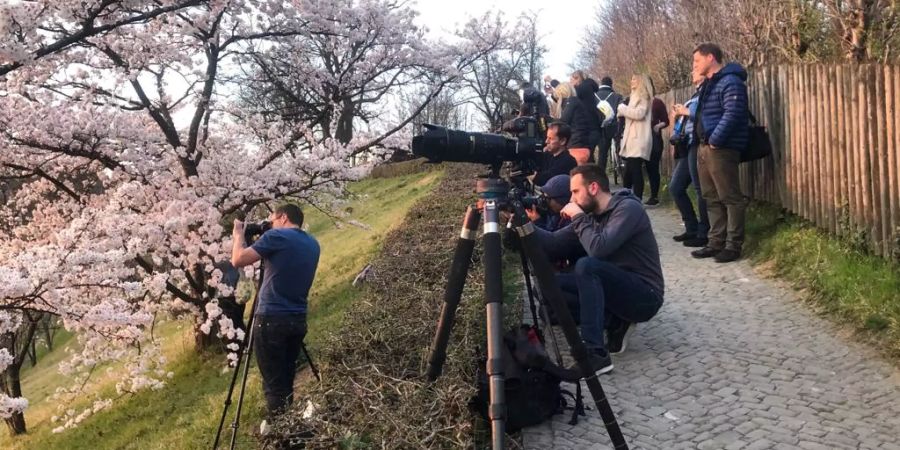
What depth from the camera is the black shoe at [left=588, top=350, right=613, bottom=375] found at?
13.9 feet

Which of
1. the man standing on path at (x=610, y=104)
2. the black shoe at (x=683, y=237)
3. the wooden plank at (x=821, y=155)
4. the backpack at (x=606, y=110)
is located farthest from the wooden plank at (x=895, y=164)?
the backpack at (x=606, y=110)

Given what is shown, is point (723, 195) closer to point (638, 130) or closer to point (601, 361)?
point (638, 130)

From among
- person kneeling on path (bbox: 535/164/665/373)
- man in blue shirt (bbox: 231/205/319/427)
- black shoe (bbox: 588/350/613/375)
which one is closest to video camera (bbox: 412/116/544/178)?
person kneeling on path (bbox: 535/164/665/373)

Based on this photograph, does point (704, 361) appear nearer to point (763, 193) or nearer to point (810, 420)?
point (810, 420)

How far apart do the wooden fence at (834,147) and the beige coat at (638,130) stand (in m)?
1.52

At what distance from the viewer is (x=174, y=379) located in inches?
450

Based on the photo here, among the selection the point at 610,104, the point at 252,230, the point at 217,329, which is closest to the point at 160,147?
the point at 217,329

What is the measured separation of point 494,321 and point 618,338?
2.16 m

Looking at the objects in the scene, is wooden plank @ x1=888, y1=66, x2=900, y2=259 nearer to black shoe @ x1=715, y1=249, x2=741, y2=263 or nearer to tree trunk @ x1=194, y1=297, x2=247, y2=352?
black shoe @ x1=715, y1=249, x2=741, y2=263

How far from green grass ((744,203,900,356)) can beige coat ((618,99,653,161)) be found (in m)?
2.05

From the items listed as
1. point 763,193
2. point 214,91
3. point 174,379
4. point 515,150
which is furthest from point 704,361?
point 174,379

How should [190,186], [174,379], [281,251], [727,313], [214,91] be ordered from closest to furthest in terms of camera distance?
[281,251], [727,313], [190,186], [214,91], [174,379]

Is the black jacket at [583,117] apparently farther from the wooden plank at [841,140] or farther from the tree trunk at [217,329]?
the tree trunk at [217,329]

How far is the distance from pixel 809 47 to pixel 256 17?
781cm
